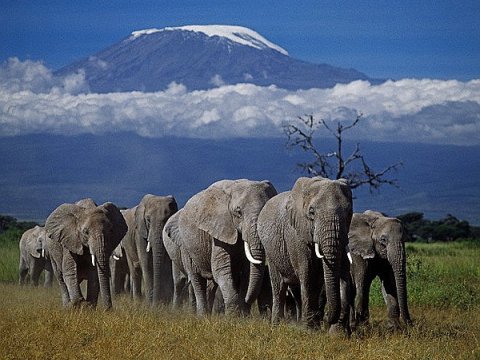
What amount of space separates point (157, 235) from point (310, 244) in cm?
801

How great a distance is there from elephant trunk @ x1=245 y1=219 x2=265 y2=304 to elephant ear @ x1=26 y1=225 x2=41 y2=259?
47.2ft

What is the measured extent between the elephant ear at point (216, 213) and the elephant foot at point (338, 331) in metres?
3.23

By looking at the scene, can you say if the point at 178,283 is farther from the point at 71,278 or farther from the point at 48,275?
the point at 48,275

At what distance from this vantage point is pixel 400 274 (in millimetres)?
18906

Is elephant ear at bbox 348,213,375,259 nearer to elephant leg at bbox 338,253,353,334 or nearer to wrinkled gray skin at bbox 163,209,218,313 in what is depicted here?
elephant leg at bbox 338,253,353,334

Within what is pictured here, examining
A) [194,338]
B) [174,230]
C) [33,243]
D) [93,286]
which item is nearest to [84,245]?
[93,286]

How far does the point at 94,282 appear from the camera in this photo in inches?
776

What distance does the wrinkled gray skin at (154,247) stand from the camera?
2375 cm

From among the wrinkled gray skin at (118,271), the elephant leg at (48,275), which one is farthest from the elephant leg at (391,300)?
the elephant leg at (48,275)

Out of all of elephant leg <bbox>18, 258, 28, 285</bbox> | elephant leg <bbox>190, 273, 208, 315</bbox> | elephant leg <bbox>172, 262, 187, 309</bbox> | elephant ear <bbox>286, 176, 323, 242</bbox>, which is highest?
elephant ear <bbox>286, 176, 323, 242</bbox>

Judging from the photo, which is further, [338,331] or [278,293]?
[278,293]

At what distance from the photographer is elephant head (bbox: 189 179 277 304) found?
1811 cm

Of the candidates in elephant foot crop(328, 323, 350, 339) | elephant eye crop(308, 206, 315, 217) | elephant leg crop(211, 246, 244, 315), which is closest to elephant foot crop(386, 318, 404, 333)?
elephant foot crop(328, 323, 350, 339)

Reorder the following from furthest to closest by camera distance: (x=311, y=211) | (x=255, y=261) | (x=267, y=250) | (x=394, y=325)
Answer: (x=394, y=325) → (x=255, y=261) → (x=267, y=250) → (x=311, y=211)
